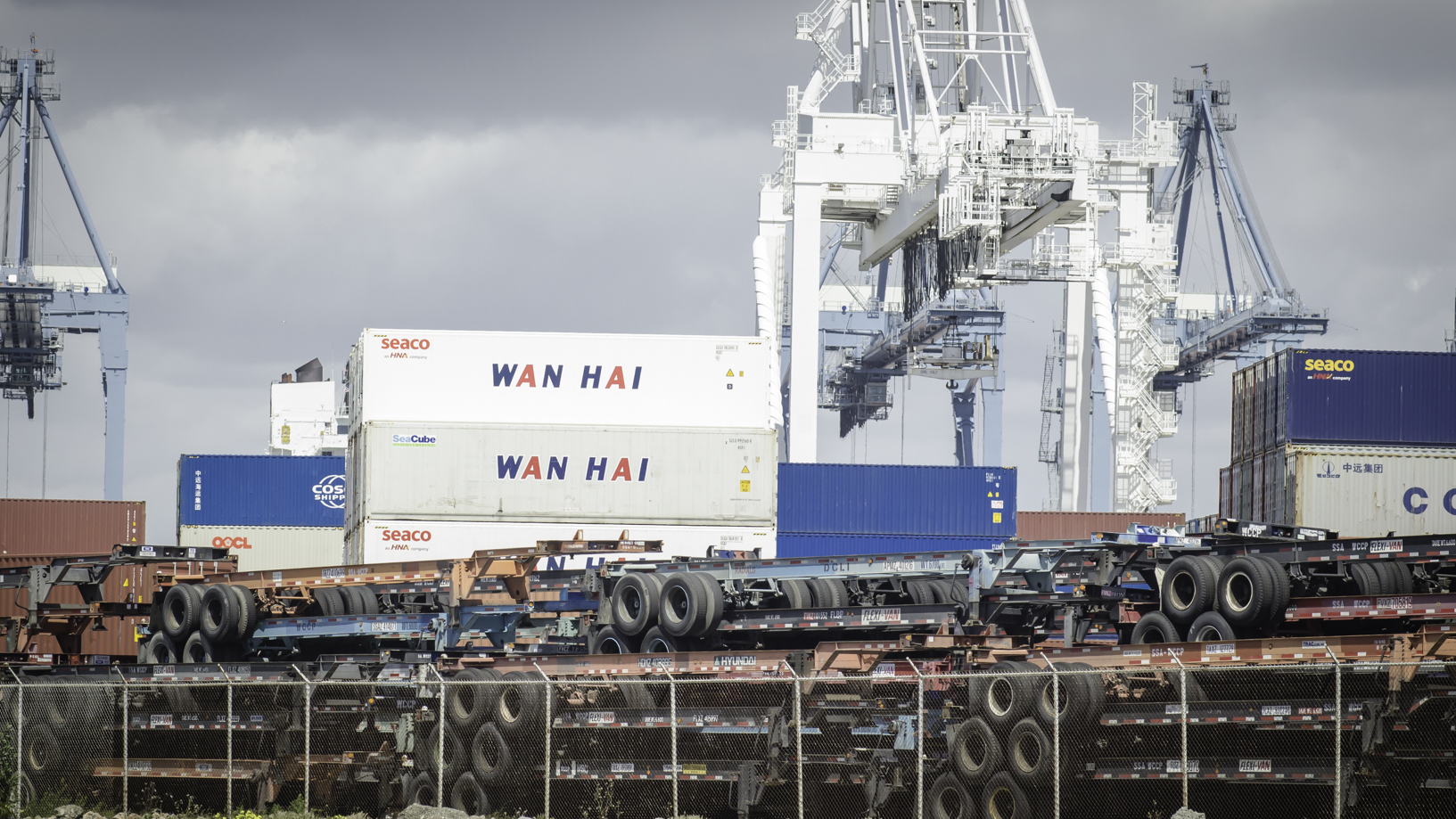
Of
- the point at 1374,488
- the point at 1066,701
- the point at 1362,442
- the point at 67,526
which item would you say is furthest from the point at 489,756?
the point at 67,526

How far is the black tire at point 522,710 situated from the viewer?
18.8 metres

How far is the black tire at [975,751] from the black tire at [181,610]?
513 inches

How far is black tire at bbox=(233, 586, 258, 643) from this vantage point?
964 inches

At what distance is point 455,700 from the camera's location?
19.9 metres

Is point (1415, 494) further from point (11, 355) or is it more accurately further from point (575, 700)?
point (11, 355)

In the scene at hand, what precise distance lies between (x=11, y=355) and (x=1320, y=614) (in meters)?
59.7

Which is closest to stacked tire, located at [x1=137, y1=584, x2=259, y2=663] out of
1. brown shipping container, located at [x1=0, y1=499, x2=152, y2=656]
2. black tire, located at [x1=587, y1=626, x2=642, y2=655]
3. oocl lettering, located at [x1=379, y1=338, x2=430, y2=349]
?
black tire, located at [x1=587, y1=626, x2=642, y2=655]

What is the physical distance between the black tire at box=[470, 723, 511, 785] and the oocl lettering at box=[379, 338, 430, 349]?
608 inches

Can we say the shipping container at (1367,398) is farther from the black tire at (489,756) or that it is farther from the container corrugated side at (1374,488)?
the black tire at (489,756)

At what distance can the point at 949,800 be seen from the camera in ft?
54.7

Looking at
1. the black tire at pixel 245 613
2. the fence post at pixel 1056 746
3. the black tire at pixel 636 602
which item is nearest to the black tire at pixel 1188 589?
the fence post at pixel 1056 746

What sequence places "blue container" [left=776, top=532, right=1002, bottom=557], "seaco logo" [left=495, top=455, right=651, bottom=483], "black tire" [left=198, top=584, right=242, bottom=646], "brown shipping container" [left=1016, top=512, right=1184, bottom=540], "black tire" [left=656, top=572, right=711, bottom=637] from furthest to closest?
"brown shipping container" [left=1016, top=512, right=1184, bottom=540] < "blue container" [left=776, top=532, right=1002, bottom=557] < "seaco logo" [left=495, top=455, right=651, bottom=483] < "black tire" [left=198, top=584, right=242, bottom=646] < "black tire" [left=656, top=572, right=711, bottom=637]

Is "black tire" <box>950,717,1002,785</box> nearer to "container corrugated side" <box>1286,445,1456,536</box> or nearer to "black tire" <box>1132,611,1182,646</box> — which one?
"black tire" <box>1132,611,1182,646</box>

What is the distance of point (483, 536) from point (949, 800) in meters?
17.5
